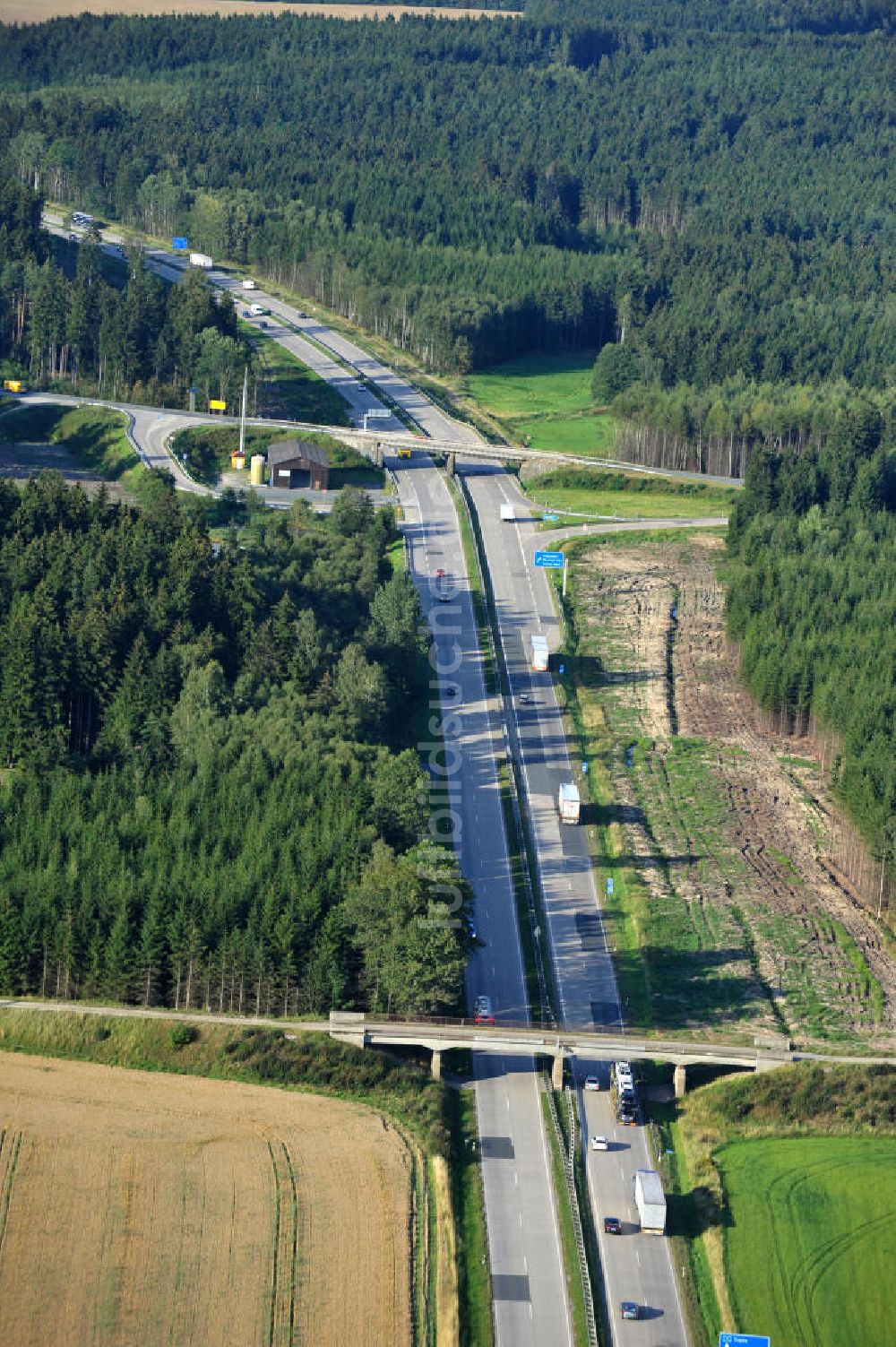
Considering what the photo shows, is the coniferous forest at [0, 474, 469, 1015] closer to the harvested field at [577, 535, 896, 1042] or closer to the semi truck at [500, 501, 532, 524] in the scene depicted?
the harvested field at [577, 535, 896, 1042]

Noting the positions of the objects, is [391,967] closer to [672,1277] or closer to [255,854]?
[255,854]

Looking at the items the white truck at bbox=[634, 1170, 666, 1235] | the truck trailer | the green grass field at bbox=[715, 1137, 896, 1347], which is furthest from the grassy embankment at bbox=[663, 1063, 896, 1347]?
the truck trailer

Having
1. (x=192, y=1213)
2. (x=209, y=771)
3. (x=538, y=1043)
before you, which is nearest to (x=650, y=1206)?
(x=538, y=1043)

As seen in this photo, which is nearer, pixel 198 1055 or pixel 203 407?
pixel 198 1055

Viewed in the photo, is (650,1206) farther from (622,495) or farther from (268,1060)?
(622,495)

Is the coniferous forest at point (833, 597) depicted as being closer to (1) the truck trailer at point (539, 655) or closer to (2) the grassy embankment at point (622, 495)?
(2) the grassy embankment at point (622, 495)

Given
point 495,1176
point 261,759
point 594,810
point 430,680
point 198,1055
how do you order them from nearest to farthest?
1. point 495,1176
2. point 198,1055
3. point 261,759
4. point 594,810
5. point 430,680

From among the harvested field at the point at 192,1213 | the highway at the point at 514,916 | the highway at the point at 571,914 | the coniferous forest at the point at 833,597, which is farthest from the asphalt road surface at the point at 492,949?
the coniferous forest at the point at 833,597

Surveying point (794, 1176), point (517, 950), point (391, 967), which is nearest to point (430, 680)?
point (517, 950)
